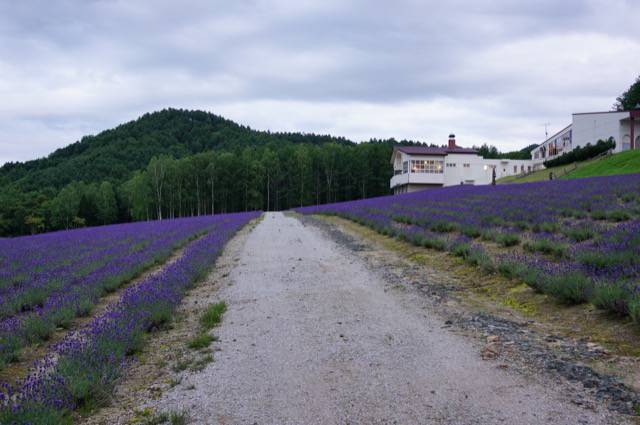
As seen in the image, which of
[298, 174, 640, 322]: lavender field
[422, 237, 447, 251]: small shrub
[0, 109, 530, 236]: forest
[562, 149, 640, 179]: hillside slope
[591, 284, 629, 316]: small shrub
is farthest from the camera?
[0, 109, 530, 236]: forest

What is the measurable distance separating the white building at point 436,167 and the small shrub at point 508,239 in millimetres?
49161

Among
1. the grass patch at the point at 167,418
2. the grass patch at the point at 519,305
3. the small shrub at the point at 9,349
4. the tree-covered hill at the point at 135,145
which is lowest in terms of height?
the grass patch at the point at 519,305

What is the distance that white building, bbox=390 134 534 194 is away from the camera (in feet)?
200

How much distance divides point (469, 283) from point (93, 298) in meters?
8.10

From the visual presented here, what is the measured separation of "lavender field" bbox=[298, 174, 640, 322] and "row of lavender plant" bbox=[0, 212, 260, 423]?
664 centimetres

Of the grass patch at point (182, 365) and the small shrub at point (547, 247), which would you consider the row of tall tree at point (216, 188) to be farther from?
the grass patch at point (182, 365)

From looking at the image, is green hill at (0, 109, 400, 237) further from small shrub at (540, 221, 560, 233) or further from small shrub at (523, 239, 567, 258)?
small shrub at (523, 239, 567, 258)

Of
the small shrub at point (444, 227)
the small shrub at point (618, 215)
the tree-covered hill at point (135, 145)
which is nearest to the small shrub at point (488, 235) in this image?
the small shrub at point (444, 227)

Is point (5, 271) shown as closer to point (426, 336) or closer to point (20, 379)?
point (20, 379)

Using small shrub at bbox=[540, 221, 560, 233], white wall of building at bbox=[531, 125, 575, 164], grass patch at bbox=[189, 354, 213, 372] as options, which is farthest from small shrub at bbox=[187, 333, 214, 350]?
white wall of building at bbox=[531, 125, 575, 164]

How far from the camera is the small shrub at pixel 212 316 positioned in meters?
6.94

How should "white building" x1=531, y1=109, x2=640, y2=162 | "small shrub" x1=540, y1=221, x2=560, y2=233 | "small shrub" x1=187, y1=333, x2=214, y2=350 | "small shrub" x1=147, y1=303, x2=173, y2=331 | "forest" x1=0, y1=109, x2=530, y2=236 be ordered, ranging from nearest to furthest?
1. "small shrub" x1=187, y1=333, x2=214, y2=350
2. "small shrub" x1=147, y1=303, x2=173, y2=331
3. "small shrub" x1=540, y1=221, x2=560, y2=233
4. "white building" x1=531, y1=109, x2=640, y2=162
5. "forest" x1=0, y1=109, x2=530, y2=236

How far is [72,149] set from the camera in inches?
6964

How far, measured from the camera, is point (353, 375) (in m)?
4.68
